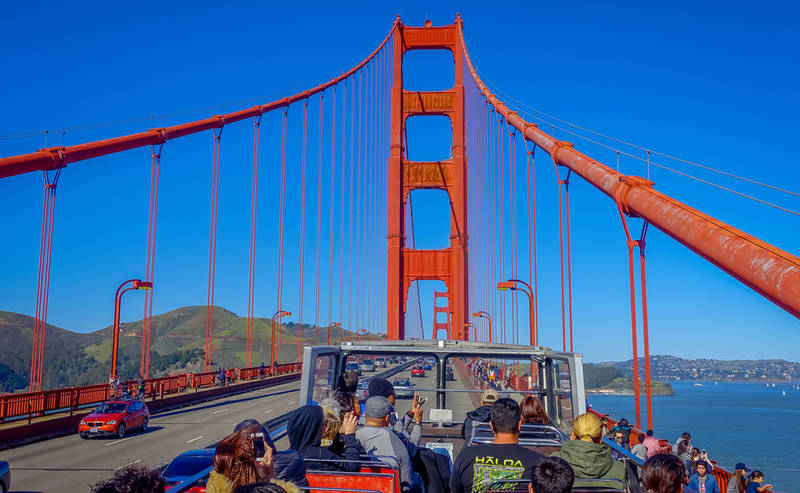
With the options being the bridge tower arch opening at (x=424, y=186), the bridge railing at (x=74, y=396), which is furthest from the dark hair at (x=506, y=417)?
the bridge tower arch opening at (x=424, y=186)

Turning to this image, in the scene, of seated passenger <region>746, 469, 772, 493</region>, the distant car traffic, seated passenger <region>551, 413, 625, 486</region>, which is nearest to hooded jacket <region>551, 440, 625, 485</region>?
seated passenger <region>551, 413, 625, 486</region>

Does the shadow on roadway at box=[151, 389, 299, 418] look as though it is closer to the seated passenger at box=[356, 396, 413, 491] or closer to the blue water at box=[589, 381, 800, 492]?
the seated passenger at box=[356, 396, 413, 491]

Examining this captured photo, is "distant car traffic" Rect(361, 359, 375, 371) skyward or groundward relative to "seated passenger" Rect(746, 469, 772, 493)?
skyward

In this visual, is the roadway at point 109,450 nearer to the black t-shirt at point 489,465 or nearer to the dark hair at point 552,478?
the black t-shirt at point 489,465

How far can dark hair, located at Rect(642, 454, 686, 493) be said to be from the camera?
3307mm

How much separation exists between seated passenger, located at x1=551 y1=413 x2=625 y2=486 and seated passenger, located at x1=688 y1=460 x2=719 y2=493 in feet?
22.2

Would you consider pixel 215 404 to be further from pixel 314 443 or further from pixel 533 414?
pixel 314 443

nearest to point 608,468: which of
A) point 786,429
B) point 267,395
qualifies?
point 267,395

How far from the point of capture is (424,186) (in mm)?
39156

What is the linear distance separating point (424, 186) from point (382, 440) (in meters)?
34.9

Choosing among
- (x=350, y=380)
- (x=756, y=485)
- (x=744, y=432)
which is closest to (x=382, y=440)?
(x=350, y=380)

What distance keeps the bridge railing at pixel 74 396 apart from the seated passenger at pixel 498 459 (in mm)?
21338

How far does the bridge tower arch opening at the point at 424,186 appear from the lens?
3559 centimetres

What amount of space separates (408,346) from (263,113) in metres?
32.3
